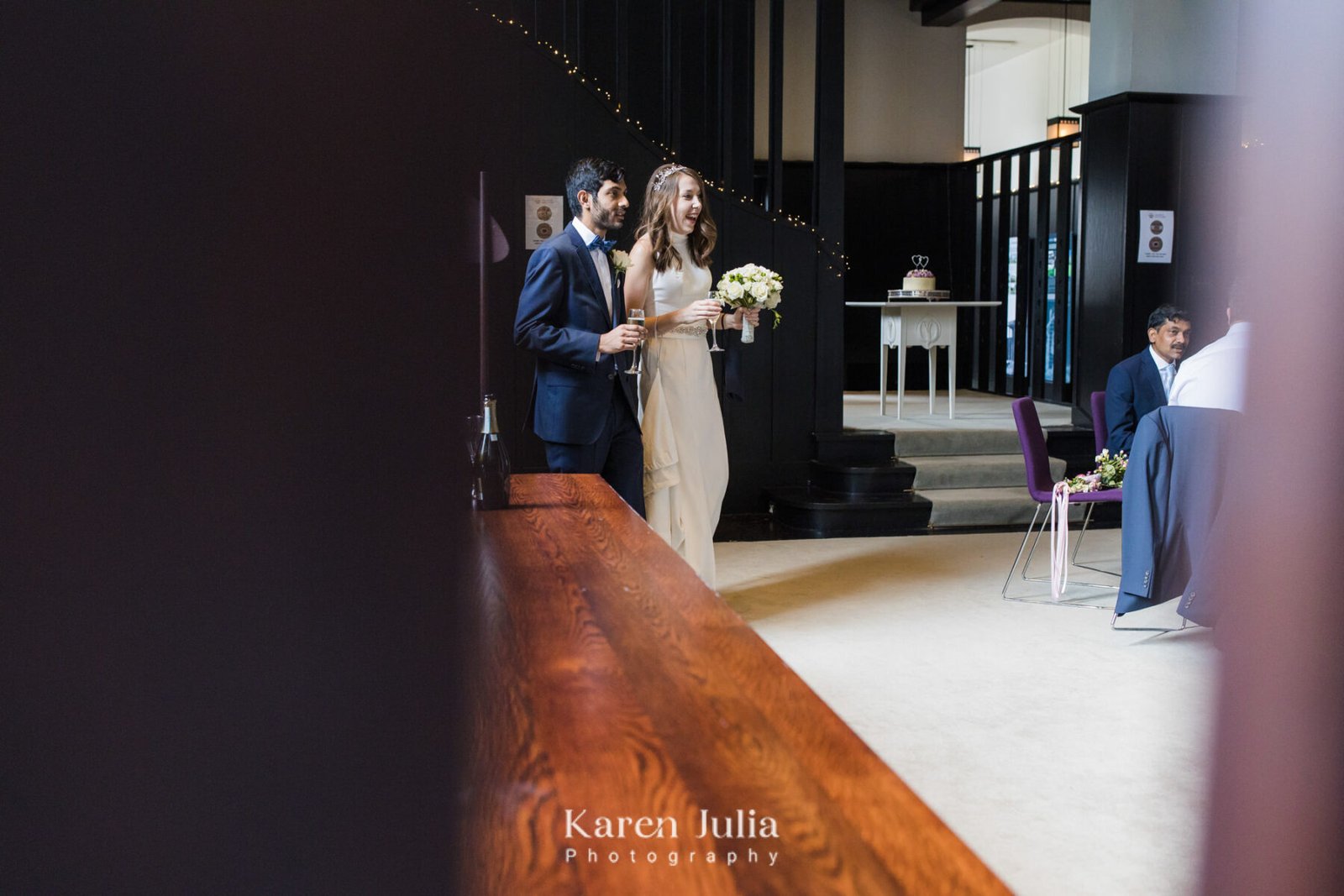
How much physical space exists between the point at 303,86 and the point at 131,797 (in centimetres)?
10

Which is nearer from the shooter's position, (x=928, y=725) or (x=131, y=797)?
(x=131, y=797)

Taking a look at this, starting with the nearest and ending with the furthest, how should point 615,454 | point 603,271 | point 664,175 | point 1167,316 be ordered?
point 603,271 < point 615,454 < point 664,175 < point 1167,316

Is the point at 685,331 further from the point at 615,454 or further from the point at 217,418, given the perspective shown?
the point at 217,418

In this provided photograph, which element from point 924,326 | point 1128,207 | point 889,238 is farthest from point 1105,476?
point 889,238

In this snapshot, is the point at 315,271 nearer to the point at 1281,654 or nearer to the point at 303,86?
the point at 303,86

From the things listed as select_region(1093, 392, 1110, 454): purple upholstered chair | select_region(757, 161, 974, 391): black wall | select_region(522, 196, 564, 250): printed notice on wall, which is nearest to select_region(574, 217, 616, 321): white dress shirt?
select_region(522, 196, 564, 250): printed notice on wall

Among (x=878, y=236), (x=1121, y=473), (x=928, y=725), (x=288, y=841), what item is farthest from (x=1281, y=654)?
(x=878, y=236)

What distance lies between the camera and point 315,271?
0.57 ft

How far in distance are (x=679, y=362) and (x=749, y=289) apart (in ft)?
1.10

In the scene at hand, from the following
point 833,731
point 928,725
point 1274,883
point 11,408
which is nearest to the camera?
point 11,408

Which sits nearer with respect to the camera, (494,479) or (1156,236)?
(494,479)

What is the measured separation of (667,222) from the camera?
12.2 feet

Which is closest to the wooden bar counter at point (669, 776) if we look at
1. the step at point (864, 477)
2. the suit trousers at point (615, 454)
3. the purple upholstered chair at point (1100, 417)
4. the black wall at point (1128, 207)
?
the suit trousers at point (615, 454)

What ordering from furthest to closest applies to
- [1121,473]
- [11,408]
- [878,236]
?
1. [878,236]
2. [1121,473]
3. [11,408]
